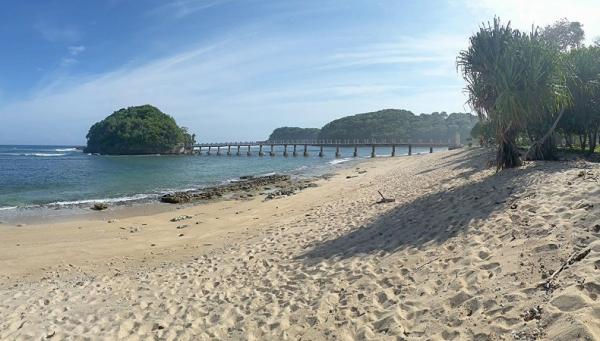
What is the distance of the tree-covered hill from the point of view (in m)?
108

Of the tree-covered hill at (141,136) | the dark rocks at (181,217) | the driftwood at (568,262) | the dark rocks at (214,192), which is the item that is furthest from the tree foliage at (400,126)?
the driftwood at (568,262)

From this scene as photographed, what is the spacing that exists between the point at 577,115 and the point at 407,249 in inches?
654

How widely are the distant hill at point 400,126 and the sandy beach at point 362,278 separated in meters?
126

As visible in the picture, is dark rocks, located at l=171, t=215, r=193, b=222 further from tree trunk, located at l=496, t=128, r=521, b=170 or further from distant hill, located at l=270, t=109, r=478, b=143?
distant hill, located at l=270, t=109, r=478, b=143

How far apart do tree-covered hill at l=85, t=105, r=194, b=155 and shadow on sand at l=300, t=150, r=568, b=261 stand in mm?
105472

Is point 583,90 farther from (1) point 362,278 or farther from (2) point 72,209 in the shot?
(2) point 72,209

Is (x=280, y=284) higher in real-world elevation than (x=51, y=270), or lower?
higher

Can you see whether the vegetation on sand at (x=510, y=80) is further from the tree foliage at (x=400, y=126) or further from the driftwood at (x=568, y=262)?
the tree foliage at (x=400, y=126)

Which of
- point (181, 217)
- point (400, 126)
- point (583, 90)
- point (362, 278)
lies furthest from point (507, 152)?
point (400, 126)

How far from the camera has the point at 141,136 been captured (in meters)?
109

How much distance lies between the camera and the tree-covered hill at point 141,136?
355 ft

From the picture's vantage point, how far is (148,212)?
65.4 feet

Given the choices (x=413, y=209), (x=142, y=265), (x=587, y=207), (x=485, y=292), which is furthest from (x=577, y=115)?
(x=142, y=265)

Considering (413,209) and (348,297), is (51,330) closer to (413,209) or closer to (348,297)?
(348,297)
